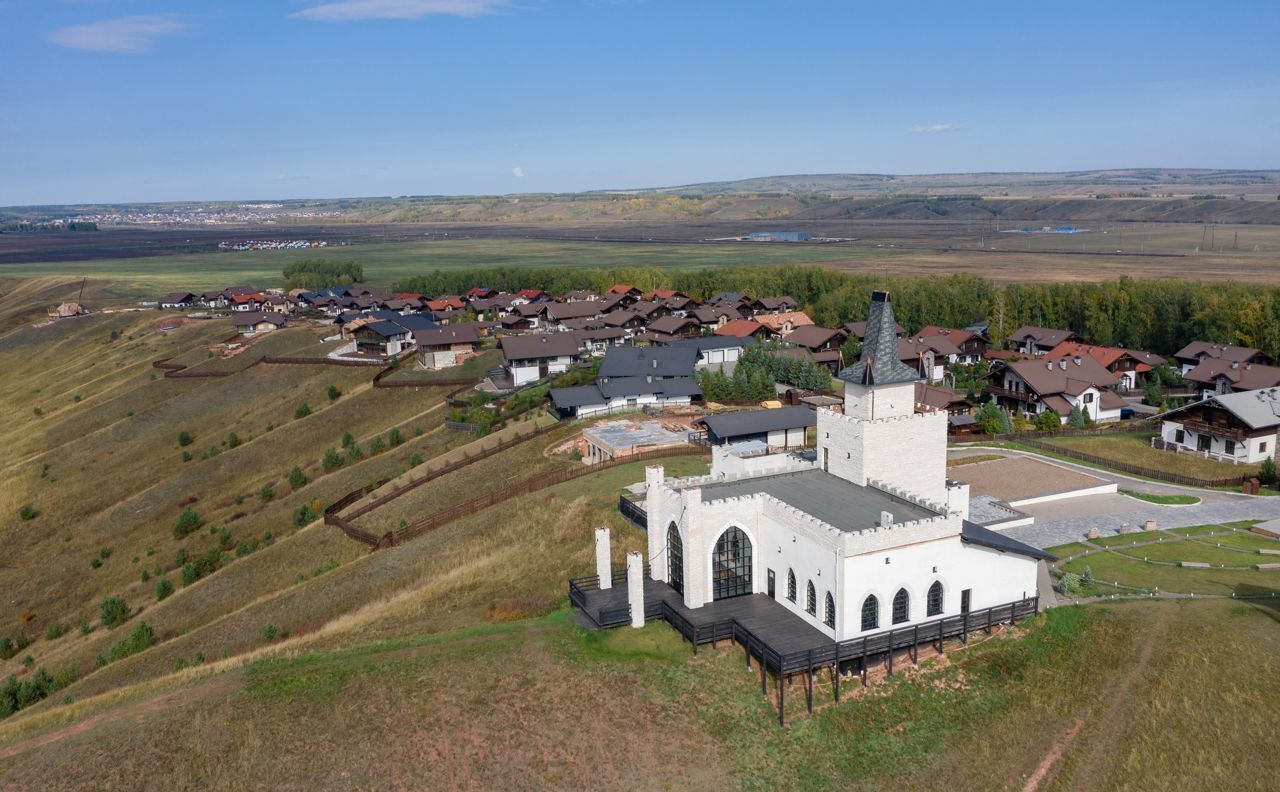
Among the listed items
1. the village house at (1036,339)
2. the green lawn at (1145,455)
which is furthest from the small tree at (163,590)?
the village house at (1036,339)

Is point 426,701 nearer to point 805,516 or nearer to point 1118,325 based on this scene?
point 805,516

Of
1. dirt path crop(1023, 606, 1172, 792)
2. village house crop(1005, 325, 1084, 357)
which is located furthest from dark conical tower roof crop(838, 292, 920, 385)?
village house crop(1005, 325, 1084, 357)

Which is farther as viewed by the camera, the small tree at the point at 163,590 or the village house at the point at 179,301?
the village house at the point at 179,301

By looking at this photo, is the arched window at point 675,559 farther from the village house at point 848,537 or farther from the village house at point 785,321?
the village house at point 785,321

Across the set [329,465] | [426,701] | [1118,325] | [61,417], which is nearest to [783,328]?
[1118,325]

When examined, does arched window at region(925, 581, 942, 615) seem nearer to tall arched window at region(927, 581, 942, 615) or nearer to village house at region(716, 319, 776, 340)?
tall arched window at region(927, 581, 942, 615)

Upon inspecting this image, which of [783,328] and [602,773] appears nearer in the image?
[602,773]
